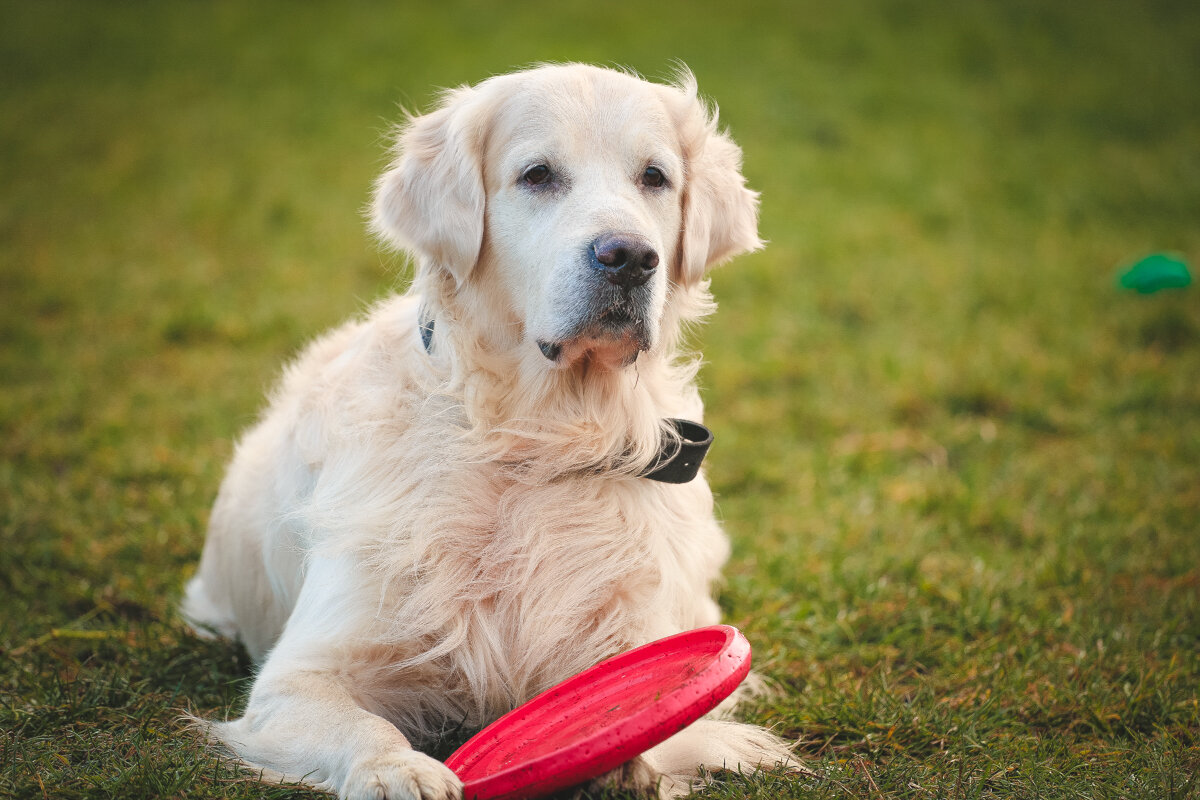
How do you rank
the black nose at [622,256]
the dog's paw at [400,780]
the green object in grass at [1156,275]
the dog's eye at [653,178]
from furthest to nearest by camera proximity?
the green object in grass at [1156,275] < the dog's eye at [653,178] < the black nose at [622,256] < the dog's paw at [400,780]

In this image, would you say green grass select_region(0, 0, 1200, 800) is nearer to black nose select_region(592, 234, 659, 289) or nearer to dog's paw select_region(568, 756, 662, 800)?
dog's paw select_region(568, 756, 662, 800)

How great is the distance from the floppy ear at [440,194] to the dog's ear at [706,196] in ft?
2.08

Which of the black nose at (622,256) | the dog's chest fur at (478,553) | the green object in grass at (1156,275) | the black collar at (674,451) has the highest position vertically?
the black nose at (622,256)

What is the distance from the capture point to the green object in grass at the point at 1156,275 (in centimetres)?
638

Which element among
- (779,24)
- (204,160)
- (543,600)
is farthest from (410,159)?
(779,24)

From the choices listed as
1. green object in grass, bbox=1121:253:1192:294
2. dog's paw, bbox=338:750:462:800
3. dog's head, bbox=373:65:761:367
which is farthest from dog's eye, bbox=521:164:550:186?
green object in grass, bbox=1121:253:1192:294

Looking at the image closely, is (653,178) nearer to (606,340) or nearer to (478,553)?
(606,340)

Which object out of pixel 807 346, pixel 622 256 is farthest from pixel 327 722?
pixel 807 346

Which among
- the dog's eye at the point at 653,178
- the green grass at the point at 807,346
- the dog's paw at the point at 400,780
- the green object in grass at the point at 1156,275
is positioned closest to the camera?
the dog's paw at the point at 400,780

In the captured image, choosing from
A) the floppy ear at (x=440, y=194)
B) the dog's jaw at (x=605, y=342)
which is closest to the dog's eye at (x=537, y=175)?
the floppy ear at (x=440, y=194)

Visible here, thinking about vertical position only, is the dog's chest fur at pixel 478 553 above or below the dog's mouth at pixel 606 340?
below

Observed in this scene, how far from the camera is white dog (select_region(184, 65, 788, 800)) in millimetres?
2680

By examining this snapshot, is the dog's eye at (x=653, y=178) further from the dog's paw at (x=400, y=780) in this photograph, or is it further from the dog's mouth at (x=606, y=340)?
the dog's paw at (x=400, y=780)

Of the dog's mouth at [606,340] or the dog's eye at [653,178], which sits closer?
the dog's mouth at [606,340]
